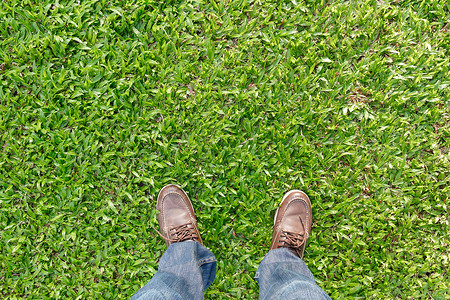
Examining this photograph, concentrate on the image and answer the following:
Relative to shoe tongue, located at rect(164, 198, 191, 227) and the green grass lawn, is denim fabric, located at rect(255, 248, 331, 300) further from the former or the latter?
shoe tongue, located at rect(164, 198, 191, 227)

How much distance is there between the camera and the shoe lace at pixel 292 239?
8.20 ft

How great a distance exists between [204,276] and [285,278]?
26.5 inches

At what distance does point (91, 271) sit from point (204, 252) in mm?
1026

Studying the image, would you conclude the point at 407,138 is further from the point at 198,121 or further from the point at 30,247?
the point at 30,247

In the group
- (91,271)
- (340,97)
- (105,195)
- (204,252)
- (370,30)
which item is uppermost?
(370,30)

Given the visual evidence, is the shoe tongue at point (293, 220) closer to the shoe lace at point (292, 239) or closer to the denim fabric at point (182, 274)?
the shoe lace at point (292, 239)

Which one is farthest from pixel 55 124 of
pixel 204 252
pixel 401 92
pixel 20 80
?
pixel 401 92

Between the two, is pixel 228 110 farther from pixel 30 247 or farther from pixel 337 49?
pixel 30 247

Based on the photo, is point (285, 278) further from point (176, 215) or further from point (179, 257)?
point (176, 215)

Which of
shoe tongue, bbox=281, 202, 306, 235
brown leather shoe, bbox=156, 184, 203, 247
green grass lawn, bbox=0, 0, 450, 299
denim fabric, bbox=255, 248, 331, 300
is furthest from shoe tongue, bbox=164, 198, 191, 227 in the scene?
shoe tongue, bbox=281, 202, 306, 235

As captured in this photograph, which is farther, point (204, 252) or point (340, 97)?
point (340, 97)

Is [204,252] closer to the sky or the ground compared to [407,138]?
closer to the ground

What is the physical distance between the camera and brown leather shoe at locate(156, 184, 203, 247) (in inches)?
97.9

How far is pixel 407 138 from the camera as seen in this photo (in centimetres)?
258
